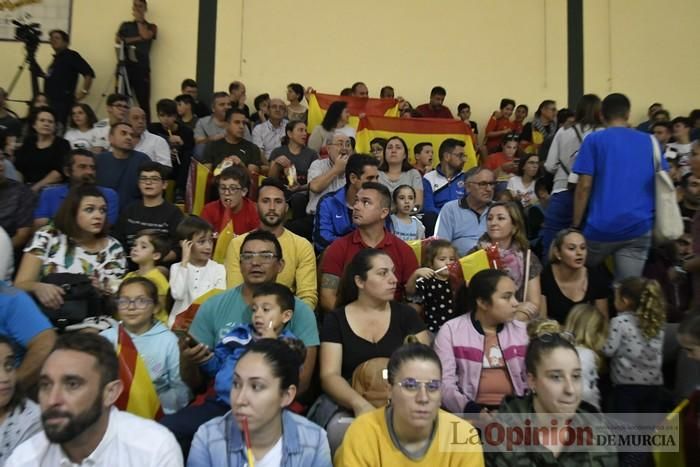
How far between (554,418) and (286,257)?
1983 mm

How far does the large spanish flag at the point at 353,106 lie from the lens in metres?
8.31

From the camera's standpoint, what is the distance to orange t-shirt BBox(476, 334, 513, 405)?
10.8ft

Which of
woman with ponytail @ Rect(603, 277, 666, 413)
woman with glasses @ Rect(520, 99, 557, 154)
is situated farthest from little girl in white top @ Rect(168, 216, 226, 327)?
woman with glasses @ Rect(520, 99, 557, 154)

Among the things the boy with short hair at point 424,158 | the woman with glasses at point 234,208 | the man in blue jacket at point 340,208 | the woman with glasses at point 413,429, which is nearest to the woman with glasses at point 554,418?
the woman with glasses at point 413,429

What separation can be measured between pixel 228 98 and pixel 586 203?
4424mm

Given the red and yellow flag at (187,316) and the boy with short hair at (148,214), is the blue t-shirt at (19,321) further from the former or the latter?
the boy with short hair at (148,214)

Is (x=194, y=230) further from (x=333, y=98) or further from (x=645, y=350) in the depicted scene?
(x=333, y=98)

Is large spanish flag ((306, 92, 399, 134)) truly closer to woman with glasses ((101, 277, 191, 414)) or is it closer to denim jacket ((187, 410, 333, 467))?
woman with glasses ((101, 277, 191, 414))

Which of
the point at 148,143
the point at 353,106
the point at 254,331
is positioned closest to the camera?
the point at 254,331

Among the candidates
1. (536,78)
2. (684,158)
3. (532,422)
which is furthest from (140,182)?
(536,78)

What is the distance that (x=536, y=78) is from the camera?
9.69m

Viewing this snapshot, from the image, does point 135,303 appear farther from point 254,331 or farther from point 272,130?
point 272,130

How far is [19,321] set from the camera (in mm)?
2971

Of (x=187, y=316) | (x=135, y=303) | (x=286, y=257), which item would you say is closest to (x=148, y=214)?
(x=286, y=257)
